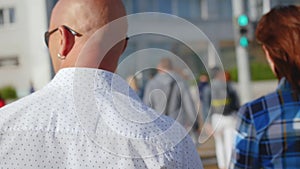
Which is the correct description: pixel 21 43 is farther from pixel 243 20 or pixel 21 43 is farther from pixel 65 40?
pixel 65 40

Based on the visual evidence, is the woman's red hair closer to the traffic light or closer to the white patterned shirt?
the white patterned shirt

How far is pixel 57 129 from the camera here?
6.32 ft

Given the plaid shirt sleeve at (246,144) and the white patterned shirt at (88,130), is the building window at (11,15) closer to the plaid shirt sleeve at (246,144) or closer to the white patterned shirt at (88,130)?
the plaid shirt sleeve at (246,144)

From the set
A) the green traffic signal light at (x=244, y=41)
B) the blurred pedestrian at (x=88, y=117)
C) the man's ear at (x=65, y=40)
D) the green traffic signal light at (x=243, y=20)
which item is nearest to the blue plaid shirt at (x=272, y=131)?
the blurred pedestrian at (x=88, y=117)

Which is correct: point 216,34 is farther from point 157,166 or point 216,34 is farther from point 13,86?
point 157,166

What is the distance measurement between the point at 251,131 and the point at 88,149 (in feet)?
4.43

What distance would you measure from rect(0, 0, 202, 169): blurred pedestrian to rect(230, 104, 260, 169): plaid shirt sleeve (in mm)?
1067

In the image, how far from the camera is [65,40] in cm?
205

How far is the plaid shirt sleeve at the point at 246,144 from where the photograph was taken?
3121mm

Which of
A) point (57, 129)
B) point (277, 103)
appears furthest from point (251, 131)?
point (57, 129)

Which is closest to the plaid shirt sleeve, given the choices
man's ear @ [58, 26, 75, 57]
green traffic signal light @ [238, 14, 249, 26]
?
man's ear @ [58, 26, 75, 57]

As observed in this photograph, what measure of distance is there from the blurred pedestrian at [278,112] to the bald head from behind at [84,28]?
1207mm

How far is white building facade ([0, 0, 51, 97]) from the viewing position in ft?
127

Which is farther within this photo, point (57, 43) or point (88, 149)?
point (57, 43)
